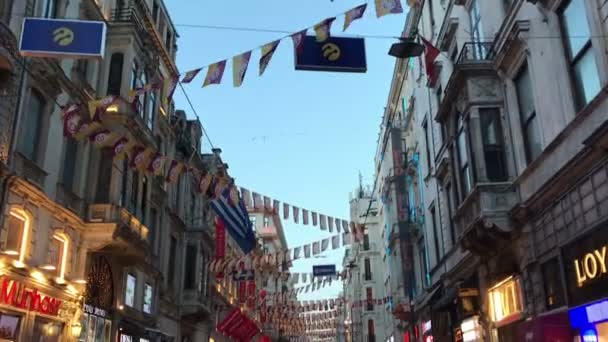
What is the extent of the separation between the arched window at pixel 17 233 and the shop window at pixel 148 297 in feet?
34.8

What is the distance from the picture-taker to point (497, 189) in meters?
16.4

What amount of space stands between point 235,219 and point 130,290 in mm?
8214

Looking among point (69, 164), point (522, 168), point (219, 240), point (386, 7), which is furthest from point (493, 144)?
point (219, 240)

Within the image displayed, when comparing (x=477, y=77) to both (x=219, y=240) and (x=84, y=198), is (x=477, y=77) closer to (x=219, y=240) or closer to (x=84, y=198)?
(x=84, y=198)

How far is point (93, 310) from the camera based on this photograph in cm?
1961

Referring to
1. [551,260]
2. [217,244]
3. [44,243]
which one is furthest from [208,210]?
[551,260]

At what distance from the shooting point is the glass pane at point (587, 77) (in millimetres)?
11336

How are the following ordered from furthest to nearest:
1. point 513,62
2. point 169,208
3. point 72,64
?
point 169,208
point 72,64
point 513,62

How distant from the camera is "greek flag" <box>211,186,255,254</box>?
95.6 ft

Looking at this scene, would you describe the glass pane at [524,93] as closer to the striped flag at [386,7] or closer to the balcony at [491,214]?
the balcony at [491,214]

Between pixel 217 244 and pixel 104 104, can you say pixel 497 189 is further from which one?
pixel 217 244

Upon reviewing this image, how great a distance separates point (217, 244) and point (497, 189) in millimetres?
25586

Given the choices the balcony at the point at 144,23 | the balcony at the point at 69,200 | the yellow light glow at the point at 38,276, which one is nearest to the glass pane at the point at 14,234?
the yellow light glow at the point at 38,276

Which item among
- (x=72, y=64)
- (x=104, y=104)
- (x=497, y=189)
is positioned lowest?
(x=497, y=189)
